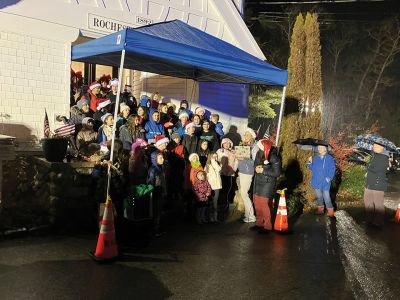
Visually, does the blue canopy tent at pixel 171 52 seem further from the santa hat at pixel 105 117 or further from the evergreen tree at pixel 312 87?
the evergreen tree at pixel 312 87

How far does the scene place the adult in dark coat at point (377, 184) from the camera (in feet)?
26.4

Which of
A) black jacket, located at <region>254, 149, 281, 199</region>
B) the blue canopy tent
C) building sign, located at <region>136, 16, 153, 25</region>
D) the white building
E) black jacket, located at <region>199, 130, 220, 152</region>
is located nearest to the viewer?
the blue canopy tent

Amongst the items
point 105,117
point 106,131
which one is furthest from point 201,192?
point 105,117

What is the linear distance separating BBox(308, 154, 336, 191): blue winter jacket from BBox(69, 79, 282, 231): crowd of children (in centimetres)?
176

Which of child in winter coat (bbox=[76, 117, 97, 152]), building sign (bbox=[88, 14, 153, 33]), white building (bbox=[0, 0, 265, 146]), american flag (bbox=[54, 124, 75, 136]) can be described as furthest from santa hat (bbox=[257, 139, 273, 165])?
building sign (bbox=[88, 14, 153, 33])

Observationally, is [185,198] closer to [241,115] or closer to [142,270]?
[142,270]

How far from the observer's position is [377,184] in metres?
8.12

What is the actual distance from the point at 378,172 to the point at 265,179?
8.63 ft

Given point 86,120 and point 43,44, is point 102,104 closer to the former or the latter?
point 86,120

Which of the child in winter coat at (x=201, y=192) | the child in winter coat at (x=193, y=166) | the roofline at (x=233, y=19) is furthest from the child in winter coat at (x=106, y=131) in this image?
the roofline at (x=233, y=19)

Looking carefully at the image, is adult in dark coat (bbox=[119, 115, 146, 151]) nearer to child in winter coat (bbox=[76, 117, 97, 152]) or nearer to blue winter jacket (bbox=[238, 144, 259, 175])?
child in winter coat (bbox=[76, 117, 97, 152])

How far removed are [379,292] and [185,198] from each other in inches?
157

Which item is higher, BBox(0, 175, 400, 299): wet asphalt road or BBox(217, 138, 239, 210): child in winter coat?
BBox(217, 138, 239, 210): child in winter coat

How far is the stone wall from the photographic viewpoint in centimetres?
612
